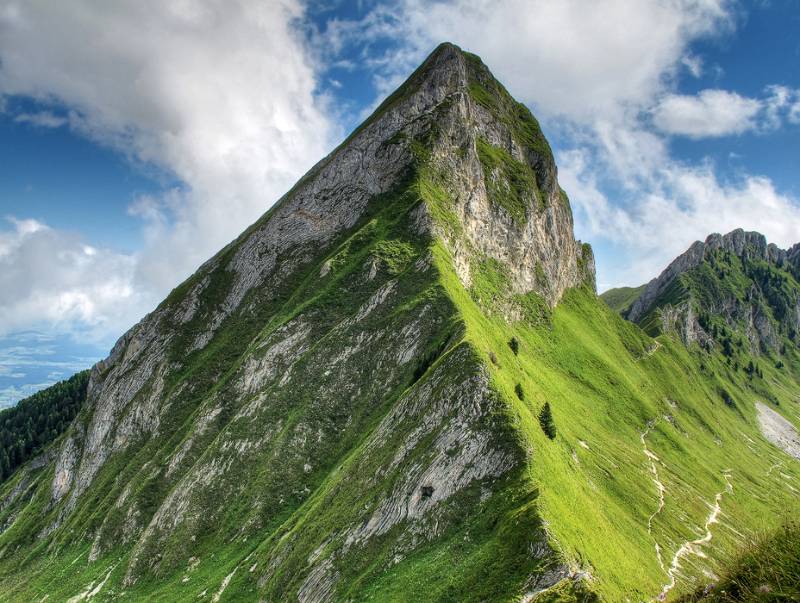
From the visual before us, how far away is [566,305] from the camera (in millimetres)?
158625

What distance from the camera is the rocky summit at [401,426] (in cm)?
4494

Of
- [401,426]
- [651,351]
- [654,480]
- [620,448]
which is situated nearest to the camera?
[401,426]

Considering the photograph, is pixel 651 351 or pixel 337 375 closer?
pixel 337 375

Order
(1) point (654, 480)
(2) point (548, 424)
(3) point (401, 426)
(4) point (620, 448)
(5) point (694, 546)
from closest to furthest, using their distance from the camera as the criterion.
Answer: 1. (3) point (401, 426)
2. (2) point (548, 424)
3. (5) point (694, 546)
4. (1) point (654, 480)
5. (4) point (620, 448)

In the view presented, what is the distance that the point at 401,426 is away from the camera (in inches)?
2269

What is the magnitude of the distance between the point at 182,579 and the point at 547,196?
460 feet

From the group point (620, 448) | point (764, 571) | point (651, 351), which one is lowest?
point (620, 448)

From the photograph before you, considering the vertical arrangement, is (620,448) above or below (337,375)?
below

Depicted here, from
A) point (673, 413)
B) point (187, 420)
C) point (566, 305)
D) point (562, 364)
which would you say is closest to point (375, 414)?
point (187, 420)

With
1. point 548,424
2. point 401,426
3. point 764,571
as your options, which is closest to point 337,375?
point 401,426

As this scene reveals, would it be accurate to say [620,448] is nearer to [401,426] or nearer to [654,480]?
[654,480]

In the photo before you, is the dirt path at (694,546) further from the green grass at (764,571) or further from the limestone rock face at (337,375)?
the green grass at (764,571)

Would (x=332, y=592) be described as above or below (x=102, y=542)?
below

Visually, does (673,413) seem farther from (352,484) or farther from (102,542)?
(102,542)
